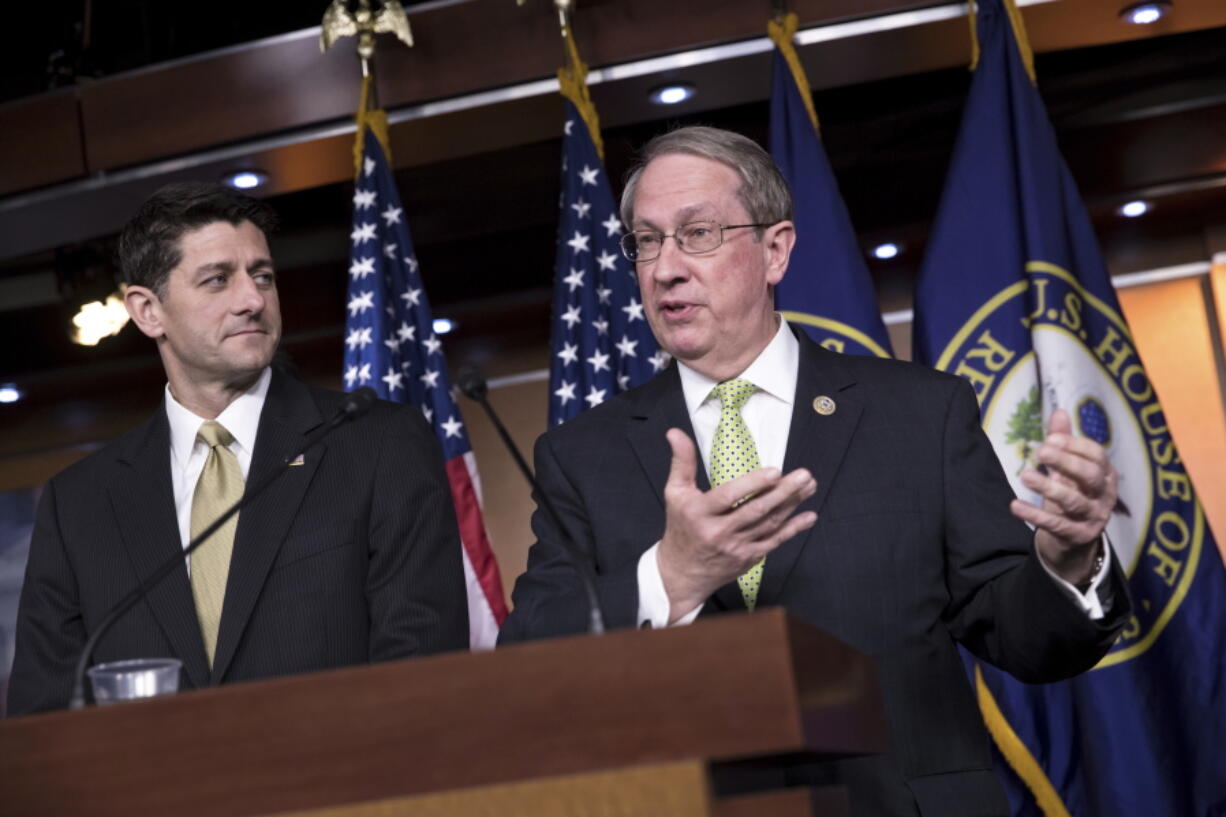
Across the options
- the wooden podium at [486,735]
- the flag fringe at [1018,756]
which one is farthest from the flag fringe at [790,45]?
the wooden podium at [486,735]

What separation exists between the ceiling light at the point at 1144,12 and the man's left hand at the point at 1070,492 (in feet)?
8.72

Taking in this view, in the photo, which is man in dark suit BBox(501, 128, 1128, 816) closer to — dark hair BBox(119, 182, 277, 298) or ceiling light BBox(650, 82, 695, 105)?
dark hair BBox(119, 182, 277, 298)

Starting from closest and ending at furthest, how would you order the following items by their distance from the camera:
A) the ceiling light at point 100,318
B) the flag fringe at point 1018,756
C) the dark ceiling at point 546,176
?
the flag fringe at point 1018,756 → the dark ceiling at point 546,176 → the ceiling light at point 100,318

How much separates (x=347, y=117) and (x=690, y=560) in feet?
10.0

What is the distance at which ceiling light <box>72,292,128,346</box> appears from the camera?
19.7 ft

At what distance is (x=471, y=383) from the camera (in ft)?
6.38

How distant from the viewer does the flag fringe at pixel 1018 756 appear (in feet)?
11.3

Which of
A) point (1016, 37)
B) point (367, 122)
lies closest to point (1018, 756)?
point (1016, 37)

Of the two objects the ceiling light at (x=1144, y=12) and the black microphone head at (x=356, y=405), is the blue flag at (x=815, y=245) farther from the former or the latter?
the black microphone head at (x=356, y=405)

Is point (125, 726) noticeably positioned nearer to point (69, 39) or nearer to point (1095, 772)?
point (1095, 772)

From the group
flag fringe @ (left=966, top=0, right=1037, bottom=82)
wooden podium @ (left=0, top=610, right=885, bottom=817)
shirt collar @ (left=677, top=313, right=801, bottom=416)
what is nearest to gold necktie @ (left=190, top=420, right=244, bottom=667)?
shirt collar @ (left=677, top=313, right=801, bottom=416)

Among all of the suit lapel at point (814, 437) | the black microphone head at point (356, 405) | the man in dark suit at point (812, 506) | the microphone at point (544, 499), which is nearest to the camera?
the microphone at point (544, 499)

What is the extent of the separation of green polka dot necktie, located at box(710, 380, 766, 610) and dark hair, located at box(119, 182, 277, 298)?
1086mm

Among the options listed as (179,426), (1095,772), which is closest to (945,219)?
(1095,772)
